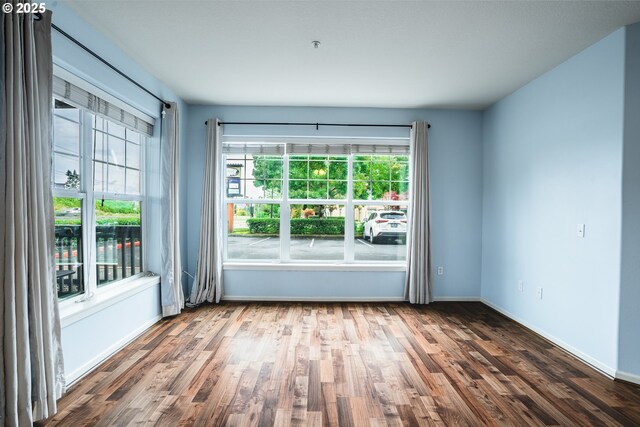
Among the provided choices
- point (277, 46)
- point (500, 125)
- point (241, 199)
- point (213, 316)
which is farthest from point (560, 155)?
point (213, 316)

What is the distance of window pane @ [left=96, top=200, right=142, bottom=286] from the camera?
2945mm

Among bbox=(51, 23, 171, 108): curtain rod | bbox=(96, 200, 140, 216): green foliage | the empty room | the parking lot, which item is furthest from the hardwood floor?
bbox=(51, 23, 171, 108): curtain rod

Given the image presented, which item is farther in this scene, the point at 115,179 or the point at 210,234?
the point at 210,234

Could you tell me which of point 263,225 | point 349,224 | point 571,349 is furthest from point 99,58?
point 571,349

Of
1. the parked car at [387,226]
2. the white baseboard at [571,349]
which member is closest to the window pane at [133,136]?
the parked car at [387,226]

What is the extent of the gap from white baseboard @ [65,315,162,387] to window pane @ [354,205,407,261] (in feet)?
8.63

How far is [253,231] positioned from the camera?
4.56 meters

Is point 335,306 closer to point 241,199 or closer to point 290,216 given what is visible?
point 290,216

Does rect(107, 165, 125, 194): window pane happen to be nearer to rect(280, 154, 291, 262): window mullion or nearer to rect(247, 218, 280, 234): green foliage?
rect(247, 218, 280, 234): green foliage

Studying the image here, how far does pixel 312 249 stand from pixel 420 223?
4.76ft

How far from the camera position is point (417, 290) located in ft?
14.1

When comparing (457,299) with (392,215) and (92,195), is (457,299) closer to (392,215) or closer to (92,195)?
(392,215)

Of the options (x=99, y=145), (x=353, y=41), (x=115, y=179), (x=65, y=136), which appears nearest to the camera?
(x=65, y=136)

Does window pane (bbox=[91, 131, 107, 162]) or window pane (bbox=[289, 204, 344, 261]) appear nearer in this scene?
window pane (bbox=[91, 131, 107, 162])
